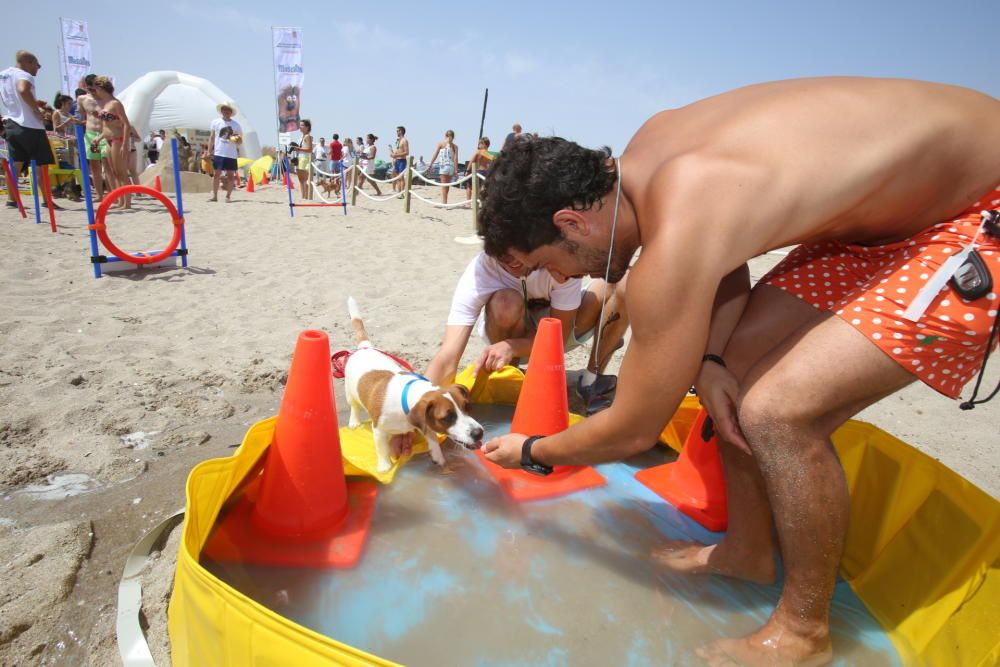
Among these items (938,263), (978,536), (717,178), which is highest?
(717,178)

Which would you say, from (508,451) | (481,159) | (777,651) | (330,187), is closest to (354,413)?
(508,451)

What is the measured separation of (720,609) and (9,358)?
394 cm

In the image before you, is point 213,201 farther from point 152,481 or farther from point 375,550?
point 375,550

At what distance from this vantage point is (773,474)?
165 cm

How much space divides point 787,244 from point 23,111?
987 cm

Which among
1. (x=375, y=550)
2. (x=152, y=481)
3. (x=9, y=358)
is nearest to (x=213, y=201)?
(x=9, y=358)

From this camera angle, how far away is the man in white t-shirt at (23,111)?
24.6 feet

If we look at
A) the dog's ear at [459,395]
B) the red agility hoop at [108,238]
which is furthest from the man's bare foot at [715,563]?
the red agility hoop at [108,238]

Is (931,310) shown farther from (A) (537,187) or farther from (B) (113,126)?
(B) (113,126)

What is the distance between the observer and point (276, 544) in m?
2.13

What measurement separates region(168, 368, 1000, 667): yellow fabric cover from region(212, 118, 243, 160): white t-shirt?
1039 centimetres

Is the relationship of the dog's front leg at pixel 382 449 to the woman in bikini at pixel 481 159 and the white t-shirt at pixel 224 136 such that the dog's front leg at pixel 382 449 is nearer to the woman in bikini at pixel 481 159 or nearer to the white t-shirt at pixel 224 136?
the woman in bikini at pixel 481 159

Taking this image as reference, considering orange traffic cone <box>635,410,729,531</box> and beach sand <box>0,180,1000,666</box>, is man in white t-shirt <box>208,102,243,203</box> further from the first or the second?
orange traffic cone <box>635,410,729,531</box>

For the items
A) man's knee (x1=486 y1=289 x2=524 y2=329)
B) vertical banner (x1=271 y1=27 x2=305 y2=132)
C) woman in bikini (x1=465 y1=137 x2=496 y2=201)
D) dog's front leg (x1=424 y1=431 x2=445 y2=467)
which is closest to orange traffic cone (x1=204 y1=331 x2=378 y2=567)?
dog's front leg (x1=424 y1=431 x2=445 y2=467)
